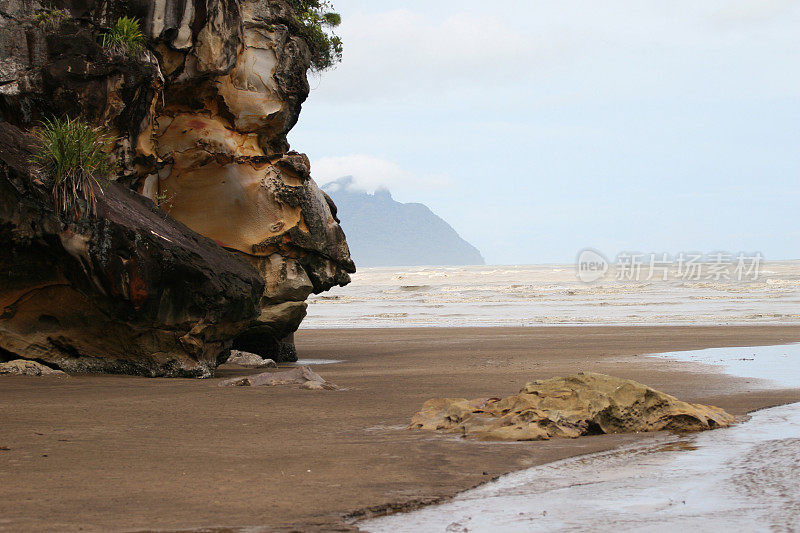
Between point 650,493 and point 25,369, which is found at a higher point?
point 650,493

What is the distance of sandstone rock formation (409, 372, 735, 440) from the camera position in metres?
7.66

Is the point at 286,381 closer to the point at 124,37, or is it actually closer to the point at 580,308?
the point at 124,37

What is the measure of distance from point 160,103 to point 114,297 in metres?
4.67

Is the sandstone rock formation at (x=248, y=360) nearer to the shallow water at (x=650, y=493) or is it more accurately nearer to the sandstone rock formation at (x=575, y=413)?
the sandstone rock formation at (x=575, y=413)

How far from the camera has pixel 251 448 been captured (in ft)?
22.7

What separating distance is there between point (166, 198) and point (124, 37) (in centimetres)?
336

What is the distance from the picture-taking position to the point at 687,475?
6.02 m

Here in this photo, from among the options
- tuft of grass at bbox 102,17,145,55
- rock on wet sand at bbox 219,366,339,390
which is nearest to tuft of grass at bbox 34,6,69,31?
tuft of grass at bbox 102,17,145,55

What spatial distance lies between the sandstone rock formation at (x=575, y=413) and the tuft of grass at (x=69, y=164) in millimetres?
5413

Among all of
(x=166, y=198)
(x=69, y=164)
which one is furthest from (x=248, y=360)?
(x=69, y=164)

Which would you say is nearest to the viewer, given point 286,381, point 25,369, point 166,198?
point 25,369

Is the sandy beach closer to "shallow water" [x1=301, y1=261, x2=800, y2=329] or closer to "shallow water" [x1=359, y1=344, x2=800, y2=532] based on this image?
"shallow water" [x1=359, y1=344, x2=800, y2=532]

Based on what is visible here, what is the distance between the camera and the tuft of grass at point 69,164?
1055 cm

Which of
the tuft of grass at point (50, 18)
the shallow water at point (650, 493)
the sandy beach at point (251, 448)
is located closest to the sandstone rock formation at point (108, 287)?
the sandy beach at point (251, 448)
